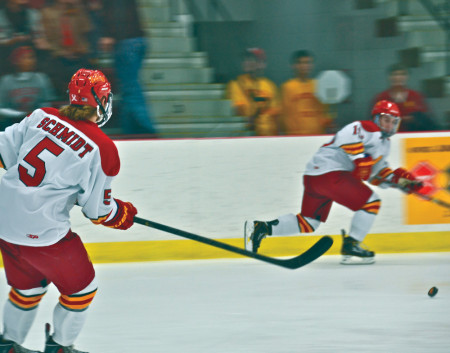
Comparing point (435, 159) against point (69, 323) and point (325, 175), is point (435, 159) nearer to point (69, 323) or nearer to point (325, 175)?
point (325, 175)

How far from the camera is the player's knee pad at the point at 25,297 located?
2.55 metres

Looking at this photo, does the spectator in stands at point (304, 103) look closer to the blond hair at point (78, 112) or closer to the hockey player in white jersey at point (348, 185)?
the hockey player in white jersey at point (348, 185)

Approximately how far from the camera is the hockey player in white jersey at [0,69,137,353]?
96.2 inches

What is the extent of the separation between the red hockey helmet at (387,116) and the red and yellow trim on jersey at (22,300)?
2629 mm

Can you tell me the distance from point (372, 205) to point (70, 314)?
251cm

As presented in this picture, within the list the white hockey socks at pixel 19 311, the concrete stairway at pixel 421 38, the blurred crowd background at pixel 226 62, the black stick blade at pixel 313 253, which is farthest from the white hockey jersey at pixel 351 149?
the white hockey socks at pixel 19 311

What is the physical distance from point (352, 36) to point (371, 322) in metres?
2.47

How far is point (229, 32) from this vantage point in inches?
210

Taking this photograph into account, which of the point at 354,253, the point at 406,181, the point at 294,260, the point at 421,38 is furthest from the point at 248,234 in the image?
the point at 421,38

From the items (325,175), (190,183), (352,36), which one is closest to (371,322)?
(325,175)

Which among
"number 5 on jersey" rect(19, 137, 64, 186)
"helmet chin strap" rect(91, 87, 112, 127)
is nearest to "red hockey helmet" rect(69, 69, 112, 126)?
"helmet chin strap" rect(91, 87, 112, 127)

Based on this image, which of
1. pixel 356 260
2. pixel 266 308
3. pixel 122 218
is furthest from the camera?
pixel 356 260

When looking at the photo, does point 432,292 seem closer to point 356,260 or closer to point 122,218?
point 356,260

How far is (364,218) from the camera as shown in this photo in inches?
182
